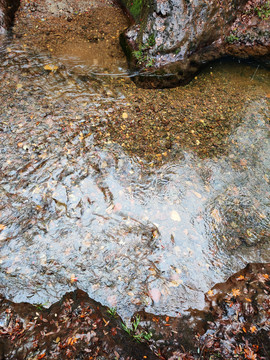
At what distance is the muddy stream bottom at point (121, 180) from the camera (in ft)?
10.9

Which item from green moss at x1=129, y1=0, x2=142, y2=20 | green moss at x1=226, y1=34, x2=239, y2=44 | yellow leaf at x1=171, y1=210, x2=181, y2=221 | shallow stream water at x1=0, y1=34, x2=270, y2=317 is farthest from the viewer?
green moss at x1=129, y1=0, x2=142, y2=20

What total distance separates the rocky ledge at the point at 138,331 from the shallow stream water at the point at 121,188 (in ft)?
0.51

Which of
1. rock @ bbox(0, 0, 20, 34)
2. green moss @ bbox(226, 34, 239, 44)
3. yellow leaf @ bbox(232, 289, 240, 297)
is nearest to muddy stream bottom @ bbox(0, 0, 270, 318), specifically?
yellow leaf @ bbox(232, 289, 240, 297)

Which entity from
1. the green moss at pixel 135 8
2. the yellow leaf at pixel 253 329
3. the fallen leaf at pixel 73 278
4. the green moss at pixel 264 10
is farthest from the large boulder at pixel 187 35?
the yellow leaf at pixel 253 329

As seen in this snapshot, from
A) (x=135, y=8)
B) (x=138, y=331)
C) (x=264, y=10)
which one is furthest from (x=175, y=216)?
(x=135, y=8)

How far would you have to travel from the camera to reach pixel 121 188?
4.23 meters

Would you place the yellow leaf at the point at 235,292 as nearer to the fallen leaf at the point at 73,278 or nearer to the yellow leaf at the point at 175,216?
the yellow leaf at the point at 175,216

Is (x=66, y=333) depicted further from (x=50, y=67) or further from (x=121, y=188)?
(x=50, y=67)

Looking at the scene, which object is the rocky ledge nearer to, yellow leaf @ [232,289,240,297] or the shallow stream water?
yellow leaf @ [232,289,240,297]

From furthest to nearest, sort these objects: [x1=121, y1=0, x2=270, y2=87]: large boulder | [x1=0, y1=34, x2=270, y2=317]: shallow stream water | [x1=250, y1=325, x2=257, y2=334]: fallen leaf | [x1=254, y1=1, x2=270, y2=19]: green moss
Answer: [x1=254, y1=1, x2=270, y2=19]: green moss < [x1=121, y1=0, x2=270, y2=87]: large boulder < [x1=0, y1=34, x2=270, y2=317]: shallow stream water < [x1=250, y1=325, x2=257, y2=334]: fallen leaf

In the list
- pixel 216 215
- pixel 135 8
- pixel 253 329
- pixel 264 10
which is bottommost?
pixel 253 329

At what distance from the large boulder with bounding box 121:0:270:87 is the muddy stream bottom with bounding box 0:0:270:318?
44 centimetres

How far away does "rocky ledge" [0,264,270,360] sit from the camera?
2.58 metres

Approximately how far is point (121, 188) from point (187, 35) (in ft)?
14.6
